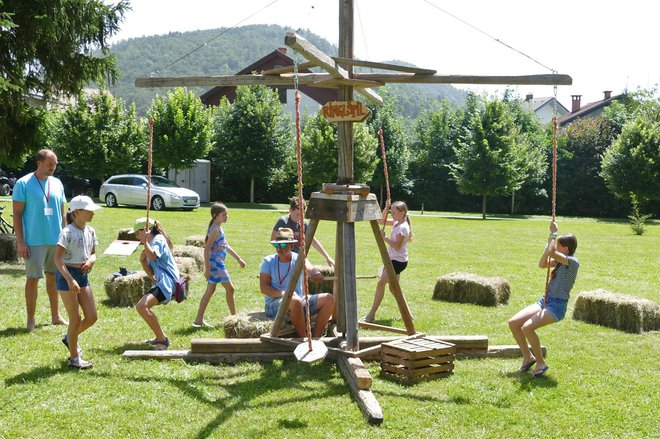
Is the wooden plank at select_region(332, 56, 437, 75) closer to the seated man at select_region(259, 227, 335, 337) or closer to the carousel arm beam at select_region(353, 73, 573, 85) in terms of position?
the carousel arm beam at select_region(353, 73, 573, 85)

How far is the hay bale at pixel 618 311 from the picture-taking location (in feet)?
32.7

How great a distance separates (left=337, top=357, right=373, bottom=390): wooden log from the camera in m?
6.68

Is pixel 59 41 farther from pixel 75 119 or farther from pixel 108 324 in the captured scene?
pixel 75 119

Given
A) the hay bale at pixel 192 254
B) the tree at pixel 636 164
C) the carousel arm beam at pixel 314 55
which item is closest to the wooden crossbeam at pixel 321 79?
the carousel arm beam at pixel 314 55

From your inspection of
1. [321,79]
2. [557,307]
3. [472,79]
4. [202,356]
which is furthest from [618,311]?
[202,356]

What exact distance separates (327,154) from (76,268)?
34.3m

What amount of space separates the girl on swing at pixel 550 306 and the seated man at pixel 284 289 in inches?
87.0

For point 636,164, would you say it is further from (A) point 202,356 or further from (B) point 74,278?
(B) point 74,278

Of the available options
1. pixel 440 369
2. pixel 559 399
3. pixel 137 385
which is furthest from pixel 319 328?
pixel 559 399

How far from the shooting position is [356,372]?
22.6 feet

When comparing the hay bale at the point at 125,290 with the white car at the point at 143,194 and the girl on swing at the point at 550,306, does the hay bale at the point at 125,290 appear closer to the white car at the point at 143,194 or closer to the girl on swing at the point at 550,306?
the girl on swing at the point at 550,306

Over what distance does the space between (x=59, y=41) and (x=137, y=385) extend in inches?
380

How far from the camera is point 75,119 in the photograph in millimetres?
37781

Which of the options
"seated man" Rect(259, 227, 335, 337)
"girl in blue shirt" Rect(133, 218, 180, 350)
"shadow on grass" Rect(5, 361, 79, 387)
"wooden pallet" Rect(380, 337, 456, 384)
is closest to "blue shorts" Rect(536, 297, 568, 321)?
"wooden pallet" Rect(380, 337, 456, 384)
